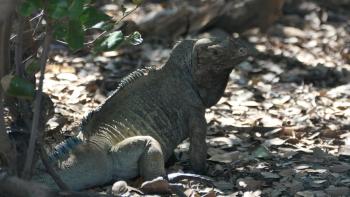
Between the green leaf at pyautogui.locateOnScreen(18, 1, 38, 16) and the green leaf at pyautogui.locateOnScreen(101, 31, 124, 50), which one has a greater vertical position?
the green leaf at pyautogui.locateOnScreen(18, 1, 38, 16)

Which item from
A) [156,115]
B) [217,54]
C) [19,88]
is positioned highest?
[217,54]

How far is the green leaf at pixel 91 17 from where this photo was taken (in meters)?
4.20

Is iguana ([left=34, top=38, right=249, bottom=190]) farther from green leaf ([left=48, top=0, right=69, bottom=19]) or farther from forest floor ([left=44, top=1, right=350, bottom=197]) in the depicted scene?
green leaf ([left=48, top=0, right=69, bottom=19])

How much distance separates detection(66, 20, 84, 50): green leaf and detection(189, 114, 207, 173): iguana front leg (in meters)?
1.87

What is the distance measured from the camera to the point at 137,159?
5.36 metres

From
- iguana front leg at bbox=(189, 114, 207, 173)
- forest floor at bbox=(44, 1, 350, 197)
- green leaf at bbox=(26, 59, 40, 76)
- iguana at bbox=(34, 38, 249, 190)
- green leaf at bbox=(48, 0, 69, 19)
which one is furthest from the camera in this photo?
iguana front leg at bbox=(189, 114, 207, 173)

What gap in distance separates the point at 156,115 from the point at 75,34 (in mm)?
1794

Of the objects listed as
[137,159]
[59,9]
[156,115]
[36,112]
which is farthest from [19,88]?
[156,115]

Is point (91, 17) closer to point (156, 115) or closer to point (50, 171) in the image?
point (50, 171)

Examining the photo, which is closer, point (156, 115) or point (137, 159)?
point (137, 159)

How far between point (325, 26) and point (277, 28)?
0.61m

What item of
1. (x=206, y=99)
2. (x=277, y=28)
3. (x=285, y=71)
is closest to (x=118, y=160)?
(x=206, y=99)

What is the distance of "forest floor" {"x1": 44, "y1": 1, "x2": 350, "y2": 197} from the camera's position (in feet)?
18.5

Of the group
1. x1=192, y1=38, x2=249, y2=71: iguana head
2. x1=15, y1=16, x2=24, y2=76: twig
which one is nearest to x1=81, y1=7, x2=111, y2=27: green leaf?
x1=15, y1=16, x2=24, y2=76: twig
